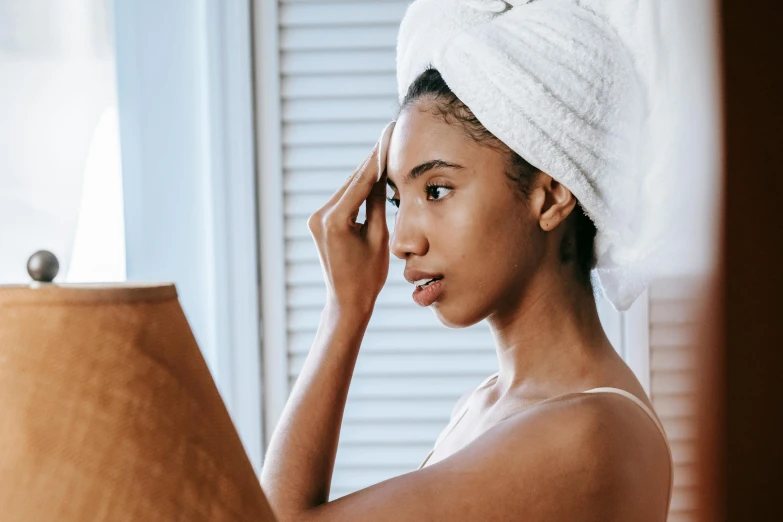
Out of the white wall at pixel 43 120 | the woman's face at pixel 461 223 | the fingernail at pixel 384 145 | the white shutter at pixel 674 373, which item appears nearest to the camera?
the woman's face at pixel 461 223

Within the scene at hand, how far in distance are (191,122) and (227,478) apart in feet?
5.20

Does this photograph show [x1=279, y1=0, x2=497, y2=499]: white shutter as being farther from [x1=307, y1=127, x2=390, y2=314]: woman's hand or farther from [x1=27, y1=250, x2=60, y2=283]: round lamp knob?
[x1=27, y1=250, x2=60, y2=283]: round lamp knob

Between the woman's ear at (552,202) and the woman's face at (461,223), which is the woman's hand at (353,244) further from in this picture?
the woman's ear at (552,202)

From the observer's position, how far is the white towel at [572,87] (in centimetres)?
99

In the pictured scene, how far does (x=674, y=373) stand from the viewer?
184 cm

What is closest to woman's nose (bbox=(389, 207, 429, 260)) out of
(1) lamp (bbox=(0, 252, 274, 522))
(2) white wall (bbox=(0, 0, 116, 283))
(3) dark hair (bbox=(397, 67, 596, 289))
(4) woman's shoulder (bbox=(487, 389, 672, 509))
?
(3) dark hair (bbox=(397, 67, 596, 289))

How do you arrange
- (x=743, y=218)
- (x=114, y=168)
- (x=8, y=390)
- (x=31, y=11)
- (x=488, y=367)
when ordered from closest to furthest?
(x=8, y=390), (x=743, y=218), (x=31, y=11), (x=114, y=168), (x=488, y=367)

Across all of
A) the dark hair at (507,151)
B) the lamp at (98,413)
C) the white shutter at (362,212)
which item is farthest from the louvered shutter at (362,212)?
the lamp at (98,413)

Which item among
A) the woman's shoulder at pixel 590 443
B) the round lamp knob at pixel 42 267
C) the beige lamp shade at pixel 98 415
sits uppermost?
the round lamp knob at pixel 42 267

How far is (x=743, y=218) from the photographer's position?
3.10 feet

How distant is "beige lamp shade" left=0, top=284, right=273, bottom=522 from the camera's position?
1.25 ft

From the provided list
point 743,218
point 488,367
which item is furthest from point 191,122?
point 743,218

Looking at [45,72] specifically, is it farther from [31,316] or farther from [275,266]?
[31,316]

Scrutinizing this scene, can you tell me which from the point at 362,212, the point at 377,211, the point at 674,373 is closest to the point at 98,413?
the point at 377,211
